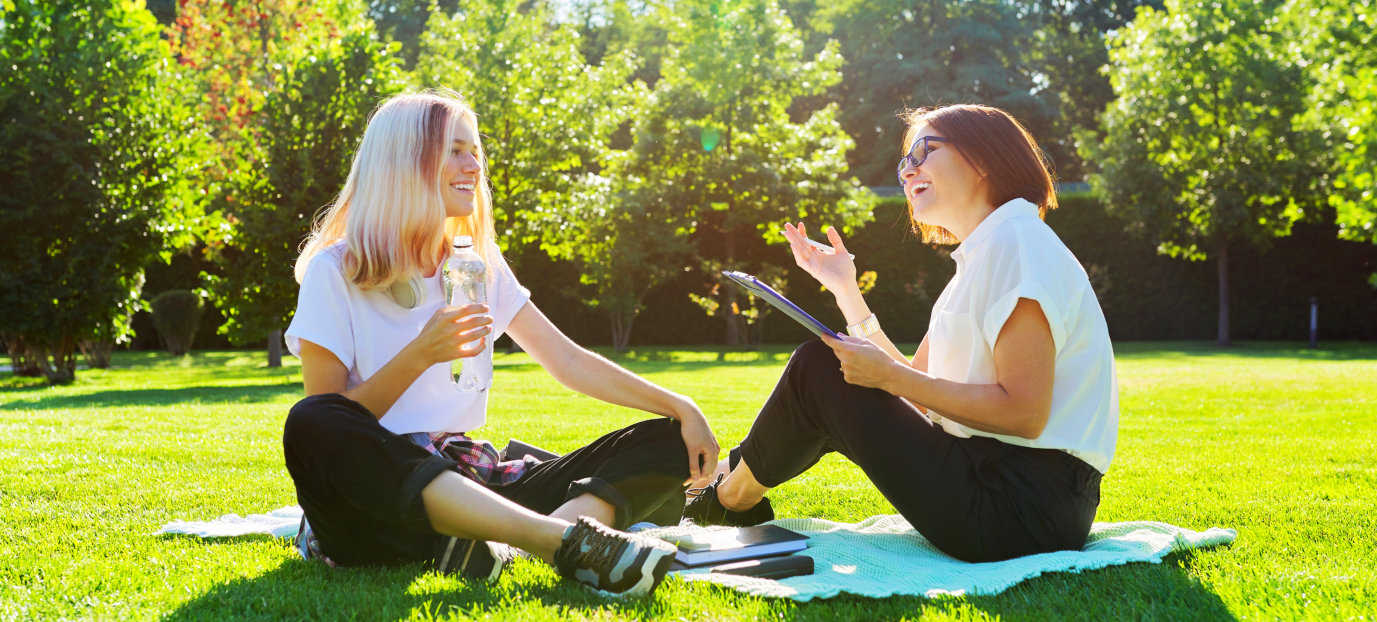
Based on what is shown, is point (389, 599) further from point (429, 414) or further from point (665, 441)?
point (665, 441)

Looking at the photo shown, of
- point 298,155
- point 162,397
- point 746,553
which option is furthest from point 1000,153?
point 298,155

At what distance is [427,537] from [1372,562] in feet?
9.22

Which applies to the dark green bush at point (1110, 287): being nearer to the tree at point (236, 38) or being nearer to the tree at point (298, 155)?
the tree at point (236, 38)

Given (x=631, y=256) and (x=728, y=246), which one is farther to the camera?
(x=728, y=246)

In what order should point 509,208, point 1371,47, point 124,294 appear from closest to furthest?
1. point 124,294
2. point 1371,47
3. point 509,208

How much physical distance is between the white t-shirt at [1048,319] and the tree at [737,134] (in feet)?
57.3

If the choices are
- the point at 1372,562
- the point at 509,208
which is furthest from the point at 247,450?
the point at 509,208

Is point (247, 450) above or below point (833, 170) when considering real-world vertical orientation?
below

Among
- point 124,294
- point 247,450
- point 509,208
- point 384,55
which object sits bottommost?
point 247,450

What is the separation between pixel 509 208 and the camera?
1986 centimetres

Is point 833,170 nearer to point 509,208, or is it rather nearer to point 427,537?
point 509,208

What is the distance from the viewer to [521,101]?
65.6ft

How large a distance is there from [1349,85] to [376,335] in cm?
1720

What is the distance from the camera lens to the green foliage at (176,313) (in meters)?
20.7
